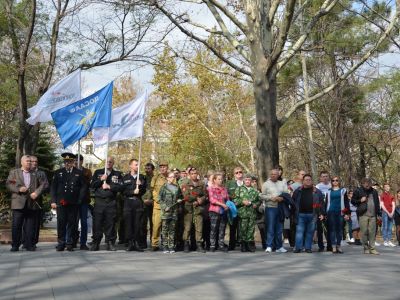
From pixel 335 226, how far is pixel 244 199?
235cm

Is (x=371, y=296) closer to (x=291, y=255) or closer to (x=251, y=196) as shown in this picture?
(x=291, y=255)

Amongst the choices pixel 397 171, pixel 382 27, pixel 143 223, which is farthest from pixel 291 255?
pixel 397 171

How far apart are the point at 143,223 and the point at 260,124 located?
5.34 metres

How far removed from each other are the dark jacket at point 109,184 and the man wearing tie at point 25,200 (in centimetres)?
108

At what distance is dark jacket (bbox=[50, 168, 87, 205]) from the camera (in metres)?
13.6

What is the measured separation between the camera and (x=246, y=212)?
14.4 m

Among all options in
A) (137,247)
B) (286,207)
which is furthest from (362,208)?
(137,247)

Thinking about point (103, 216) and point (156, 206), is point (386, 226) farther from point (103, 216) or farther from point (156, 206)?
point (103, 216)

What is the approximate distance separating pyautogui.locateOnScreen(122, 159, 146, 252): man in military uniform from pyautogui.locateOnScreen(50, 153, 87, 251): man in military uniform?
93cm

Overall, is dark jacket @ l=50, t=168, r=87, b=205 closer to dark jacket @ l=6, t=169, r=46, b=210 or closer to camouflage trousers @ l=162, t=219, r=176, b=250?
dark jacket @ l=6, t=169, r=46, b=210

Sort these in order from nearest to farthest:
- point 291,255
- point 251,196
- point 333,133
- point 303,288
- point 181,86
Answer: point 303,288 < point 291,255 < point 251,196 < point 333,133 < point 181,86

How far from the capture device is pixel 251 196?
47.7ft

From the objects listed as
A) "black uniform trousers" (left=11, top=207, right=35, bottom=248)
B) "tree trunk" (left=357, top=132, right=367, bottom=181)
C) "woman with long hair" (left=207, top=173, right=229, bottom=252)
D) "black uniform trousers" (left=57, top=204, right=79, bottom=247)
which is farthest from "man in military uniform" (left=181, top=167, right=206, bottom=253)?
"tree trunk" (left=357, top=132, right=367, bottom=181)

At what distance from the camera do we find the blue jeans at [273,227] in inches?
572
